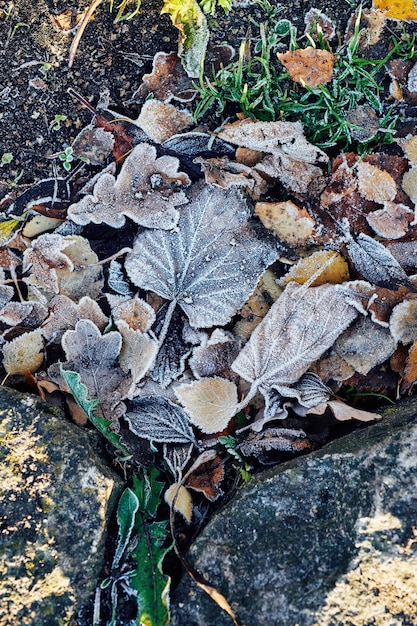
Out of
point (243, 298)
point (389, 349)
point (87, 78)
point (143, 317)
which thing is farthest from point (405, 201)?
point (87, 78)

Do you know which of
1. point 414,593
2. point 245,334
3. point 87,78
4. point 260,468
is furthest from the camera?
point 87,78

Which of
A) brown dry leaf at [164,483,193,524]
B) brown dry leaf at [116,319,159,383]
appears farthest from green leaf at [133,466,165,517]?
brown dry leaf at [116,319,159,383]

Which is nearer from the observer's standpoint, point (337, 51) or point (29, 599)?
point (29, 599)

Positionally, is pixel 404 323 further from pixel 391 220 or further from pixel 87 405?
pixel 87 405

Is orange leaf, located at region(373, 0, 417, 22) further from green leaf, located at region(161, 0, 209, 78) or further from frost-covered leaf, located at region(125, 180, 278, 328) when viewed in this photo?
frost-covered leaf, located at region(125, 180, 278, 328)

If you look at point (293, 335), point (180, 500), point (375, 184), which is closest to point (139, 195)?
point (293, 335)

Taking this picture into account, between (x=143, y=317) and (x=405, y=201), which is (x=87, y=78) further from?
(x=405, y=201)
